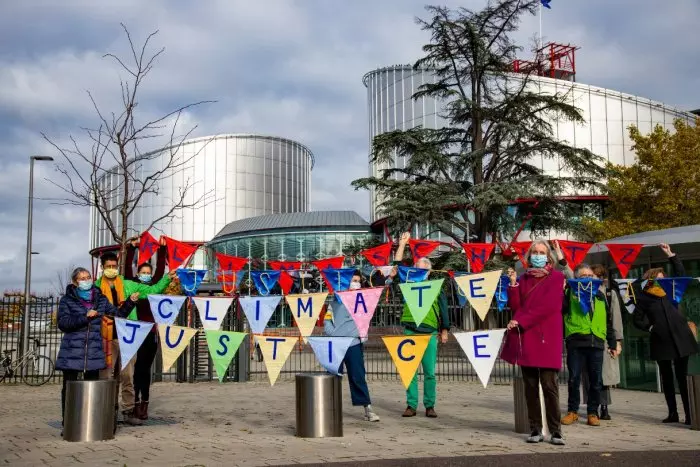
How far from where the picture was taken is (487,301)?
8.86 m

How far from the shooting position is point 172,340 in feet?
29.1

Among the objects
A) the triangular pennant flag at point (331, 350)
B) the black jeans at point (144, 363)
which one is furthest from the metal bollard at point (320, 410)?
the black jeans at point (144, 363)

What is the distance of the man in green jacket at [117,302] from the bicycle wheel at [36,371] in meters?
8.77

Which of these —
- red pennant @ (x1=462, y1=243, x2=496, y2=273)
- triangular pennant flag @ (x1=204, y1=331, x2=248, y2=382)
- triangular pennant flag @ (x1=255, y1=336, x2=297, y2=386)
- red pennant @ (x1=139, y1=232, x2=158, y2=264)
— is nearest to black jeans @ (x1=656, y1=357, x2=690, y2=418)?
triangular pennant flag @ (x1=255, y1=336, x2=297, y2=386)

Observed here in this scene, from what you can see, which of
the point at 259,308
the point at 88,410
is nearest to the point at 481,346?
the point at 259,308

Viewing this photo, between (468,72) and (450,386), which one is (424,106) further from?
(450,386)

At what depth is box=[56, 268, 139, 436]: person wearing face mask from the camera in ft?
27.1

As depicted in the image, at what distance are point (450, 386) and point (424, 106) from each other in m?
45.6

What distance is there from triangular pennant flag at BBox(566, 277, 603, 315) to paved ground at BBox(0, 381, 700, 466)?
1447mm

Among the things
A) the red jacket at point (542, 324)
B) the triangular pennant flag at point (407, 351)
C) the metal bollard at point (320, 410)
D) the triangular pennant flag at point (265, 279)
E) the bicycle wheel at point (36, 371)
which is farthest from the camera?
the bicycle wheel at point (36, 371)

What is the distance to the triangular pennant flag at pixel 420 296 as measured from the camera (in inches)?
355

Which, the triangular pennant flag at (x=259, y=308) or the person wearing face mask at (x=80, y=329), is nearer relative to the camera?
the person wearing face mask at (x=80, y=329)

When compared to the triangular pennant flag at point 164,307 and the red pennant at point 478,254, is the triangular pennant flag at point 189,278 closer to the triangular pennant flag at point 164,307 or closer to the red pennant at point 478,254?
the triangular pennant flag at point 164,307

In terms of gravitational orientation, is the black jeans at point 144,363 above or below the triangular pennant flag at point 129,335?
below
